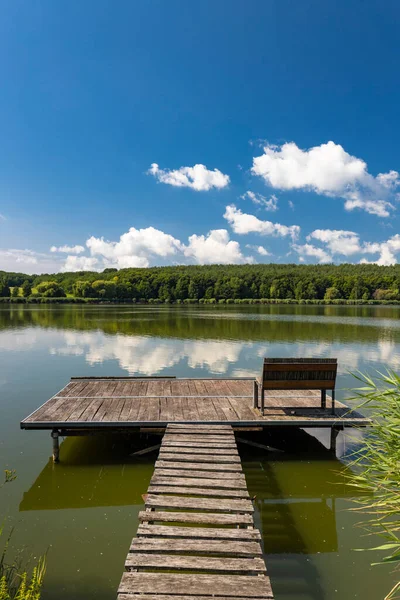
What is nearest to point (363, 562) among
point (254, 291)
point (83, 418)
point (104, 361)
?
point (83, 418)

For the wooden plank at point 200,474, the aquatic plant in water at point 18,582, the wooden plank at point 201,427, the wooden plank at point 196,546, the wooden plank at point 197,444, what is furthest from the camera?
the wooden plank at point 201,427

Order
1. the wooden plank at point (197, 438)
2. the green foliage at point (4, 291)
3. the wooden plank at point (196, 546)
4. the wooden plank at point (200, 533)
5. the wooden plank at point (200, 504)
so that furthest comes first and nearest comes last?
the green foliage at point (4, 291)
the wooden plank at point (197, 438)
the wooden plank at point (200, 504)
the wooden plank at point (200, 533)
the wooden plank at point (196, 546)

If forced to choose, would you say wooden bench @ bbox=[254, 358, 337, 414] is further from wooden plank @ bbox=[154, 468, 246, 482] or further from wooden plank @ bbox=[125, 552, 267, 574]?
wooden plank @ bbox=[125, 552, 267, 574]

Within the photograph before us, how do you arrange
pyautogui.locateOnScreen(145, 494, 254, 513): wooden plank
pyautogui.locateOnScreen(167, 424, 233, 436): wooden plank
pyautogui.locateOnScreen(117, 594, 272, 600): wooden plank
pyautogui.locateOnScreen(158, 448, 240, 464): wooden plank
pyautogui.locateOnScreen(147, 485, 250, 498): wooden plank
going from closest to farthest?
pyautogui.locateOnScreen(117, 594, 272, 600): wooden plank → pyautogui.locateOnScreen(145, 494, 254, 513): wooden plank → pyautogui.locateOnScreen(147, 485, 250, 498): wooden plank → pyautogui.locateOnScreen(158, 448, 240, 464): wooden plank → pyautogui.locateOnScreen(167, 424, 233, 436): wooden plank

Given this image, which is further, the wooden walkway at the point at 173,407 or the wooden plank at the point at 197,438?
the wooden walkway at the point at 173,407

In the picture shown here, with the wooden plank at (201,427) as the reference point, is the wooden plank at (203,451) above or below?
below

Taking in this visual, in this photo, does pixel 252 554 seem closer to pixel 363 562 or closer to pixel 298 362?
pixel 363 562

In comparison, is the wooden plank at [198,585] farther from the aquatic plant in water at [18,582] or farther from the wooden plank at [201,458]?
the wooden plank at [201,458]

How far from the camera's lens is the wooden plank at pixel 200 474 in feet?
17.2

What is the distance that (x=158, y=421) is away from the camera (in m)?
7.18

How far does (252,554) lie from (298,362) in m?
4.01

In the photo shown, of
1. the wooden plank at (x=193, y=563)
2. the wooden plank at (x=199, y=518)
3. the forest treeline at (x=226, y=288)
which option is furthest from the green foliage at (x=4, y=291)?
the wooden plank at (x=193, y=563)

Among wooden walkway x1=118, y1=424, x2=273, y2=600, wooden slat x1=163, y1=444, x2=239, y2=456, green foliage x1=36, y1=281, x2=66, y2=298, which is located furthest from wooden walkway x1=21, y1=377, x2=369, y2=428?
green foliage x1=36, y1=281, x2=66, y2=298

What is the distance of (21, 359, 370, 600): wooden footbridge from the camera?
11.1ft
